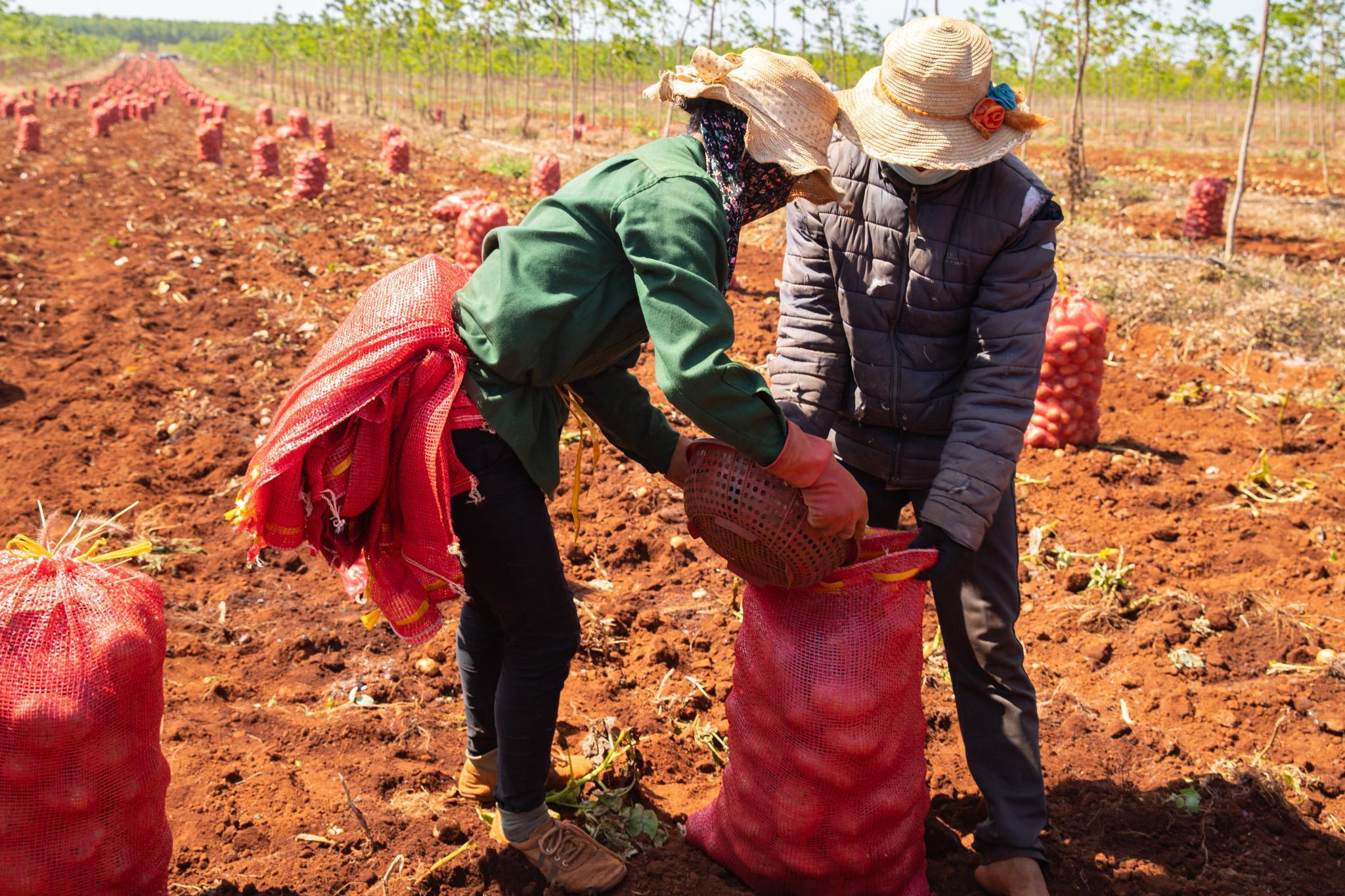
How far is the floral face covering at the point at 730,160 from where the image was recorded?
1849mm

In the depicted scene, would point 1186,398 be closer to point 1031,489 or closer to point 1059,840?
point 1031,489

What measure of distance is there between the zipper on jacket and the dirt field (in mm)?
765

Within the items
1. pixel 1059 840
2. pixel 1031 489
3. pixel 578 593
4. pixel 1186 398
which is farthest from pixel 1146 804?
pixel 1186 398

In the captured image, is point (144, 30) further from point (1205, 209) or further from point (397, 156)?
point (1205, 209)

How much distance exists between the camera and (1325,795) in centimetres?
273

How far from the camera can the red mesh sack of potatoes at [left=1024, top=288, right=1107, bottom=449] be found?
197 inches

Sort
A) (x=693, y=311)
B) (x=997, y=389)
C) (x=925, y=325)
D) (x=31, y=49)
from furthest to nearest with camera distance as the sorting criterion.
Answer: (x=31, y=49) → (x=925, y=325) → (x=997, y=389) → (x=693, y=311)

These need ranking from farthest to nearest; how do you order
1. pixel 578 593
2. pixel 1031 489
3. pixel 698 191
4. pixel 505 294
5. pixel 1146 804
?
pixel 1031 489, pixel 578 593, pixel 1146 804, pixel 505 294, pixel 698 191

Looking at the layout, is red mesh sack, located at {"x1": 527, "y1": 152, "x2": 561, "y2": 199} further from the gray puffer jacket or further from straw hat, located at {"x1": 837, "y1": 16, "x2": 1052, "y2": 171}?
straw hat, located at {"x1": 837, "y1": 16, "x2": 1052, "y2": 171}

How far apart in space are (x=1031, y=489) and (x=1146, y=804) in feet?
7.85

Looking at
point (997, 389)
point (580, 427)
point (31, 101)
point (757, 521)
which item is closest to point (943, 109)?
point (997, 389)

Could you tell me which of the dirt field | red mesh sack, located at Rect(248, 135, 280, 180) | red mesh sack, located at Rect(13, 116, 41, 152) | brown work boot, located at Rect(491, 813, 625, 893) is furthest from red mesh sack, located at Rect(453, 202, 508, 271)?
red mesh sack, located at Rect(13, 116, 41, 152)

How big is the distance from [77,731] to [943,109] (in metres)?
1.95

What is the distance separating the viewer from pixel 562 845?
2279 millimetres
